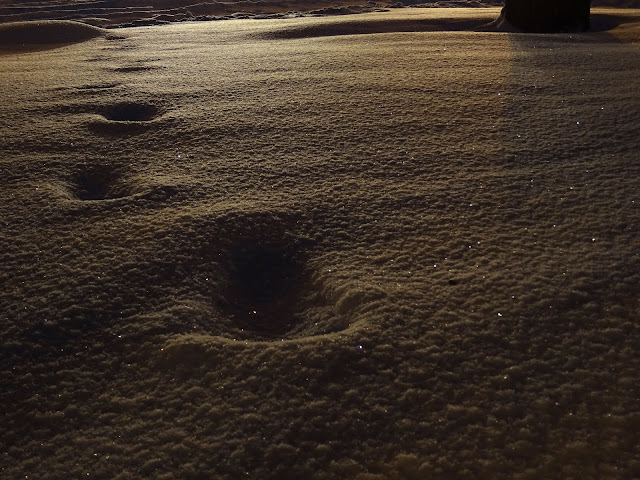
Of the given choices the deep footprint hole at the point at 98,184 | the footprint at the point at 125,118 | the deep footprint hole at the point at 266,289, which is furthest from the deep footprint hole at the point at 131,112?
the deep footprint hole at the point at 266,289

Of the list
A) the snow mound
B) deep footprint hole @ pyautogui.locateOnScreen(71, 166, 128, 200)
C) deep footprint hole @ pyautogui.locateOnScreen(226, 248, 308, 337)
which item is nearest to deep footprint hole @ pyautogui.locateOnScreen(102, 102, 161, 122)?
deep footprint hole @ pyautogui.locateOnScreen(71, 166, 128, 200)

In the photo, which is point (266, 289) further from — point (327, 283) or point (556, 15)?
point (556, 15)

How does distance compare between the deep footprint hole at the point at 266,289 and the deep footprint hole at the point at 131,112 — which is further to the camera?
the deep footprint hole at the point at 131,112

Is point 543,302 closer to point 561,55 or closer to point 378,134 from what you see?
point 378,134

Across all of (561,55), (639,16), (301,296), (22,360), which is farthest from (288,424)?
(639,16)

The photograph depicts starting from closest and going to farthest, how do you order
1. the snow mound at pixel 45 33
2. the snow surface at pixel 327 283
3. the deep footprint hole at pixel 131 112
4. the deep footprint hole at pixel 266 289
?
1. the snow surface at pixel 327 283
2. the deep footprint hole at pixel 266 289
3. the deep footprint hole at pixel 131 112
4. the snow mound at pixel 45 33

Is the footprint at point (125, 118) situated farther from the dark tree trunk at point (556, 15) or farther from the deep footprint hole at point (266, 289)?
the dark tree trunk at point (556, 15)

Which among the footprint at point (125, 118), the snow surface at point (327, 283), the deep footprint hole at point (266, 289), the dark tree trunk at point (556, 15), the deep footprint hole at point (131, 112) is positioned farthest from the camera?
the dark tree trunk at point (556, 15)

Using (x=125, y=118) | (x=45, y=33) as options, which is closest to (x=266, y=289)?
(x=125, y=118)
